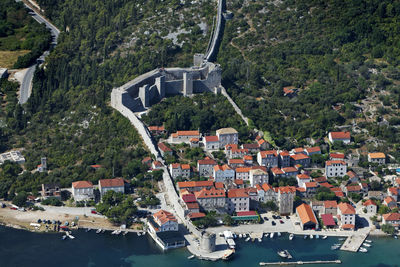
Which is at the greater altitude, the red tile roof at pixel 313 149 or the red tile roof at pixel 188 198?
the red tile roof at pixel 313 149

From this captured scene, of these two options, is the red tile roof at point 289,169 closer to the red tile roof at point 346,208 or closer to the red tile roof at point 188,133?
the red tile roof at point 346,208

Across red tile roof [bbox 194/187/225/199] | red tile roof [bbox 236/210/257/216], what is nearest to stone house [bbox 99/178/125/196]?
red tile roof [bbox 194/187/225/199]

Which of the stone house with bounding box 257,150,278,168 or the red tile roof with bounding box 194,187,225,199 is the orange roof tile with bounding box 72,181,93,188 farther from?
the stone house with bounding box 257,150,278,168

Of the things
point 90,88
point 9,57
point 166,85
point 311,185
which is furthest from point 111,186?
point 9,57

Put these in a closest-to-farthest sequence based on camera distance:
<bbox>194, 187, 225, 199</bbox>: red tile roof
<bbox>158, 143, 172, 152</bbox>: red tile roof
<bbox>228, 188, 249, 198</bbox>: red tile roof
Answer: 1. <bbox>194, 187, 225, 199</bbox>: red tile roof
2. <bbox>228, 188, 249, 198</bbox>: red tile roof
3. <bbox>158, 143, 172, 152</bbox>: red tile roof

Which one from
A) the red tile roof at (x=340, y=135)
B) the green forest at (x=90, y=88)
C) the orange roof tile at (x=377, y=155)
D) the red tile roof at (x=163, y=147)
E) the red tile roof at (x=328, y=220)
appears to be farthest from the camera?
the red tile roof at (x=340, y=135)

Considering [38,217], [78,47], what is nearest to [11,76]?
[78,47]

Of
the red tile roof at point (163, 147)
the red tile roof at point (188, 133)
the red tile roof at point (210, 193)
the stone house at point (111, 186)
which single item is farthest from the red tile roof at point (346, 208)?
the stone house at point (111, 186)

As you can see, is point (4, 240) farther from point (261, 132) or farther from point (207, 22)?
point (207, 22)
